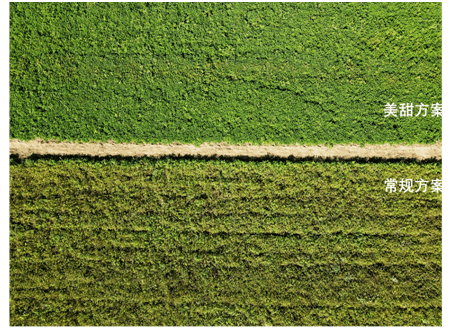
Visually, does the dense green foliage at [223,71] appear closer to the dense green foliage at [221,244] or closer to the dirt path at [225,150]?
the dirt path at [225,150]

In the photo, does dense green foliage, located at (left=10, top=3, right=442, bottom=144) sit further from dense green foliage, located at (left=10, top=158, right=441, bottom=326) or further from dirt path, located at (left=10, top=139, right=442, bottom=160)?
dense green foliage, located at (left=10, top=158, right=441, bottom=326)

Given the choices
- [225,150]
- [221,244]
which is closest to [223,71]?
[225,150]

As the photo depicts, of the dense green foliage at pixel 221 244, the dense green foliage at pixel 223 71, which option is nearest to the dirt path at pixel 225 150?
the dense green foliage at pixel 223 71

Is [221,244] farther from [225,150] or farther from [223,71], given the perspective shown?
[223,71]

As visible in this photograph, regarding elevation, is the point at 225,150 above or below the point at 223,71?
below

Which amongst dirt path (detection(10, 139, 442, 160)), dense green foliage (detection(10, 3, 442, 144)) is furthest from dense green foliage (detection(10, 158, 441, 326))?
dense green foliage (detection(10, 3, 442, 144))

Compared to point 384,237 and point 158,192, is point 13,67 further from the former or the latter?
point 384,237

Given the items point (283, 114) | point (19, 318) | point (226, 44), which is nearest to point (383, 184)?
point (283, 114)
